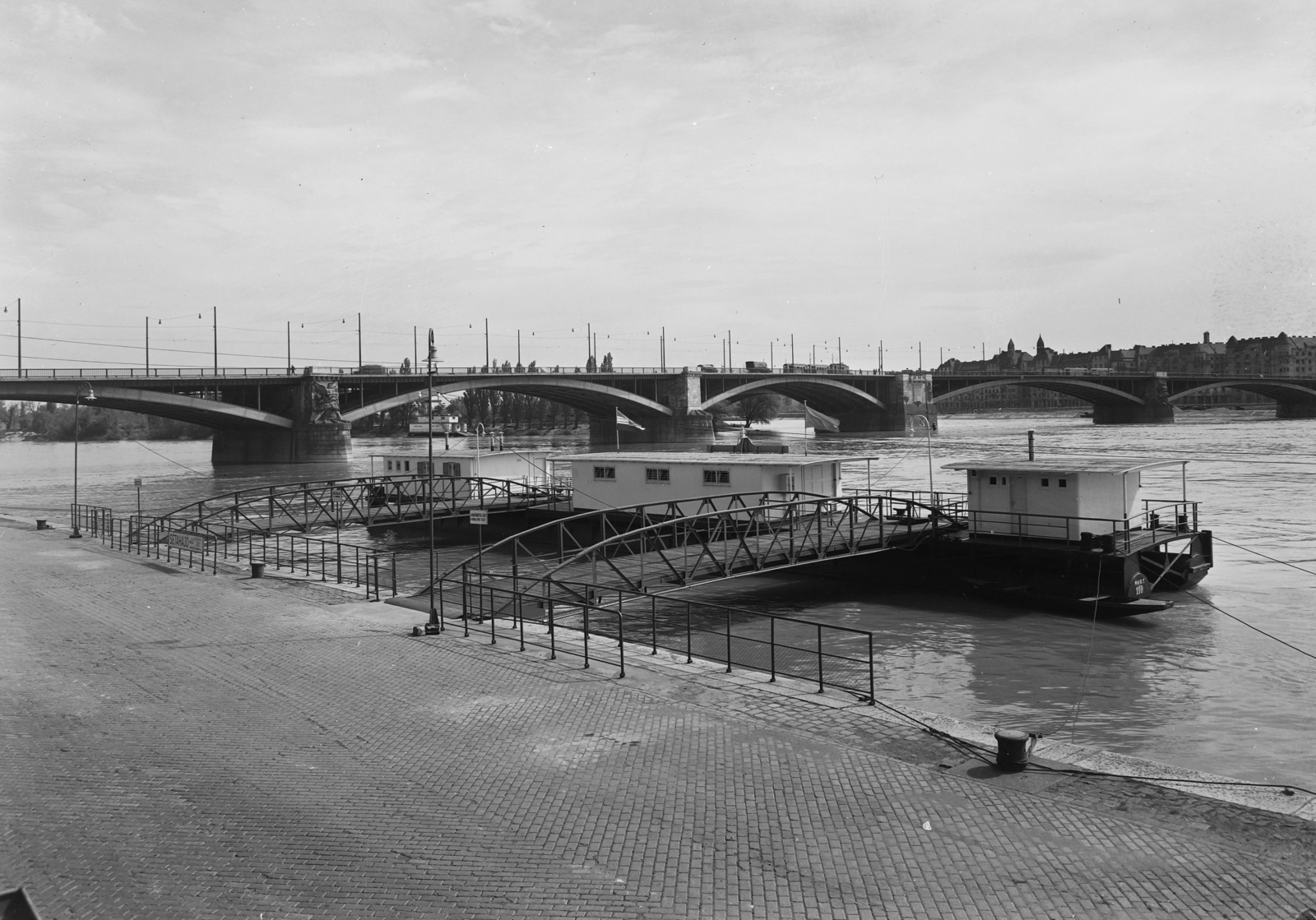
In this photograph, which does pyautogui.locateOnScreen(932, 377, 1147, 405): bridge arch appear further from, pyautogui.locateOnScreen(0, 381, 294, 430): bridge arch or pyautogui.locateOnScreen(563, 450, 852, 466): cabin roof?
pyautogui.locateOnScreen(563, 450, 852, 466): cabin roof

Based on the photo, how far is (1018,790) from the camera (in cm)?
1098

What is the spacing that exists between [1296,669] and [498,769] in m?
18.3

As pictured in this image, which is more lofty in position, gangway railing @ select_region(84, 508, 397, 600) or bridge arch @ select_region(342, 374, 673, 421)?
bridge arch @ select_region(342, 374, 673, 421)

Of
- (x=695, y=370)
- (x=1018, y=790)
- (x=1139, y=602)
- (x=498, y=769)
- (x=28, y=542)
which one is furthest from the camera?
(x=695, y=370)

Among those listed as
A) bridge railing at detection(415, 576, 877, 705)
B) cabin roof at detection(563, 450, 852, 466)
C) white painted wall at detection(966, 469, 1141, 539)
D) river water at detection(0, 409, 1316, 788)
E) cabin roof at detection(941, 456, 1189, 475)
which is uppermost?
cabin roof at detection(563, 450, 852, 466)

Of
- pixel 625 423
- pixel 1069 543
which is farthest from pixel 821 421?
pixel 1069 543

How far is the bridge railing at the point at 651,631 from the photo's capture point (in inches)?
682

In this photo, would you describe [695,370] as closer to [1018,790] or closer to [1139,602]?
[1139,602]

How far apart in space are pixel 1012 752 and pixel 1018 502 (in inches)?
895

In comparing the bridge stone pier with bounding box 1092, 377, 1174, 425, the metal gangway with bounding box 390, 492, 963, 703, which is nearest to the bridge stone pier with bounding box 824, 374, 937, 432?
the bridge stone pier with bounding box 1092, 377, 1174, 425

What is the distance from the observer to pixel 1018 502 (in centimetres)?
3297

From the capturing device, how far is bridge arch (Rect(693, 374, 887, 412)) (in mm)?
122500

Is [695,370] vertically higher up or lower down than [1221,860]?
higher up

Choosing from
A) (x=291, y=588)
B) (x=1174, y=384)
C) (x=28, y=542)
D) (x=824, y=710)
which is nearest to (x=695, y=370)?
(x=1174, y=384)
